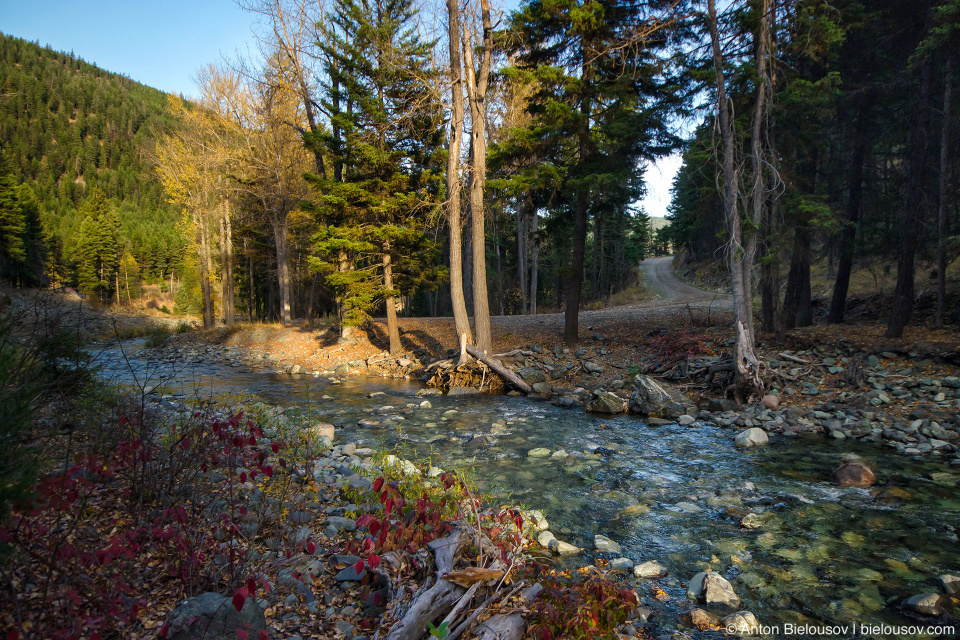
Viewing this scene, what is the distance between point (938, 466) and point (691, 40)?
1122 cm

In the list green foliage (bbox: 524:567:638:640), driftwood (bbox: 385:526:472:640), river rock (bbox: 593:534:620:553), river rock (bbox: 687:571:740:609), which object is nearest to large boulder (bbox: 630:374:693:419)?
river rock (bbox: 593:534:620:553)

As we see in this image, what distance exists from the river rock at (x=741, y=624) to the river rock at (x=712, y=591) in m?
0.18

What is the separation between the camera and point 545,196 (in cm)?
1448

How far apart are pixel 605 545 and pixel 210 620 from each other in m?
3.65

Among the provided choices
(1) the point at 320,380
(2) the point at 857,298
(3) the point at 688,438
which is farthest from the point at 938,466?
(1) the point at 320,380

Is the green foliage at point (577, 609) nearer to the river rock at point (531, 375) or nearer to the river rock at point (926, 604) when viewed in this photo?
the river rock at point (926, 604)

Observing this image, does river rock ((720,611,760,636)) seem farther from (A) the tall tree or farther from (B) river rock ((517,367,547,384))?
(A) the tall tree

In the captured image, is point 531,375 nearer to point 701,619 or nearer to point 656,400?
point 656,400

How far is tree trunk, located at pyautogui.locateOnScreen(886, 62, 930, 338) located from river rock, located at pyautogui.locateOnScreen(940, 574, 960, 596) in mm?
10771

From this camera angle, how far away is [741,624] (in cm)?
354

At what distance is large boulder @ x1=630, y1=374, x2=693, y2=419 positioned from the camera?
10.1 m

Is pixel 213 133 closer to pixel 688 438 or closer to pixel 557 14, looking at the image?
pixel 557 14

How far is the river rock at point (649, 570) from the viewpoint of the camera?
13.8 ft

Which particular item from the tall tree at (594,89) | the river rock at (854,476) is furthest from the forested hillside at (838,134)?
the river rock at (854,476)
